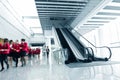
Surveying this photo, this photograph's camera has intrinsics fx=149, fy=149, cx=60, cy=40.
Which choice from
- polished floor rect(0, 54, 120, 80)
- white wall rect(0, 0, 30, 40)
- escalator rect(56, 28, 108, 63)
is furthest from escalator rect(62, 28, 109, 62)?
white wall rect(0, 0, 30, 40)

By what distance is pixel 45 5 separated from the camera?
1056 centimetres

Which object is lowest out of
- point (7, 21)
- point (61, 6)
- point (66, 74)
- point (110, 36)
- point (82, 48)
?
point (66, 74)

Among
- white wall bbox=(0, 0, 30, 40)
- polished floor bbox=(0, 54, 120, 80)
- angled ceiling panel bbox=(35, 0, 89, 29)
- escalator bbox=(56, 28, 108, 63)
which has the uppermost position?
angled ceiling panel bbox=(35, 0, 89, 29)

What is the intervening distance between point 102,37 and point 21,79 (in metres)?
16.8

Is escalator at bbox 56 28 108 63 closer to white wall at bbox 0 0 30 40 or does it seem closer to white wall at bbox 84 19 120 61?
white wall at bbox 84 19 120 61

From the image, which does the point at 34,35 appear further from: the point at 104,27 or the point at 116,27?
the point at 116,27

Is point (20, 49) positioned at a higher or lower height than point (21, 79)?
higher

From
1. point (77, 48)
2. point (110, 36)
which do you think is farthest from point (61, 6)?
point (110, 36)

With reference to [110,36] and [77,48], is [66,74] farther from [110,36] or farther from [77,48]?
[110,36]

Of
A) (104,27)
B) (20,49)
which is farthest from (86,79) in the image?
(104,27)

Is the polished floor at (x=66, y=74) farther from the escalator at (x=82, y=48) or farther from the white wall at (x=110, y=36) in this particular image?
the white wall at (x=110, y=36)

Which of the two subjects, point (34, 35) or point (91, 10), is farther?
point (34, 35)

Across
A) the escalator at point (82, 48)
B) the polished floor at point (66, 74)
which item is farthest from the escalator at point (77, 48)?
the polished floor at point (66, 74)

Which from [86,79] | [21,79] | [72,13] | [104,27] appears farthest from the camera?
[104,27]
